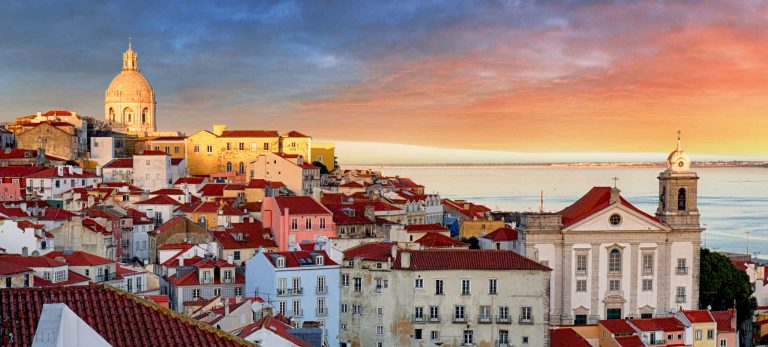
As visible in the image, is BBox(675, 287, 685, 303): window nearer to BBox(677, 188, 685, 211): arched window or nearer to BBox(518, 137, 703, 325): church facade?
BBox(518, 137, 703, 325): church facade

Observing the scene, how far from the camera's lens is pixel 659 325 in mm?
33688

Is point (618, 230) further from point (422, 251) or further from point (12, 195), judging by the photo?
point (12, 195)

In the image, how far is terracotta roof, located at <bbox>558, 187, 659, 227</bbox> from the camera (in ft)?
133

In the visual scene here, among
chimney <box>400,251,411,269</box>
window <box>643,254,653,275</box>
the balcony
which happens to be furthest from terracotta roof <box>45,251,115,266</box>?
window <box>643,254,653,275</box>

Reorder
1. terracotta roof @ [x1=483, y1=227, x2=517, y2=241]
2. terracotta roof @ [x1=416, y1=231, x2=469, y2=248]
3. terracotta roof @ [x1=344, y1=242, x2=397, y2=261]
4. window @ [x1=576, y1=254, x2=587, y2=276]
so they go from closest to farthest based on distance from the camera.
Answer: terracotta roof @ [x1=344, y1=242, x2=397, y2=261], window @ [x1=576, y1=254, x2=587, y2=276], terracotta roof @ [x1=416, y1=231, x2=469, y2=248], terracotta roof @ [x1=483, y1=227, x2=517, y2=241]

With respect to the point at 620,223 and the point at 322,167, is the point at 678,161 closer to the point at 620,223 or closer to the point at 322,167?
the point at 620,223

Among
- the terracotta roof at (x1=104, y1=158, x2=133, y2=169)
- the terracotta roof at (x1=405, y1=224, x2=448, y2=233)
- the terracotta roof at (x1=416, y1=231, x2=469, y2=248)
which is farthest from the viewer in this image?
the terracotta roof at (x1=104, y1=158, x2=133, y2=169)

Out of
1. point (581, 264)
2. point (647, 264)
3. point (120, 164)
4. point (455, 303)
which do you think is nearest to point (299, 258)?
point (455, 303)

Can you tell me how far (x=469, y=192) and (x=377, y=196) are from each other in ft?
315

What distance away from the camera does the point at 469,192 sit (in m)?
156

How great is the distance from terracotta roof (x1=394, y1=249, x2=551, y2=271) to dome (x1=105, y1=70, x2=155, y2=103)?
209 feet

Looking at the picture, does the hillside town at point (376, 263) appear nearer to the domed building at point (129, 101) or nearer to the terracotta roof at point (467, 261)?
the terracotta roof at point (467, 261)

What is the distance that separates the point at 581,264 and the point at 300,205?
14.5 metres

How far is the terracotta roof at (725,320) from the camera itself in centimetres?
3453
